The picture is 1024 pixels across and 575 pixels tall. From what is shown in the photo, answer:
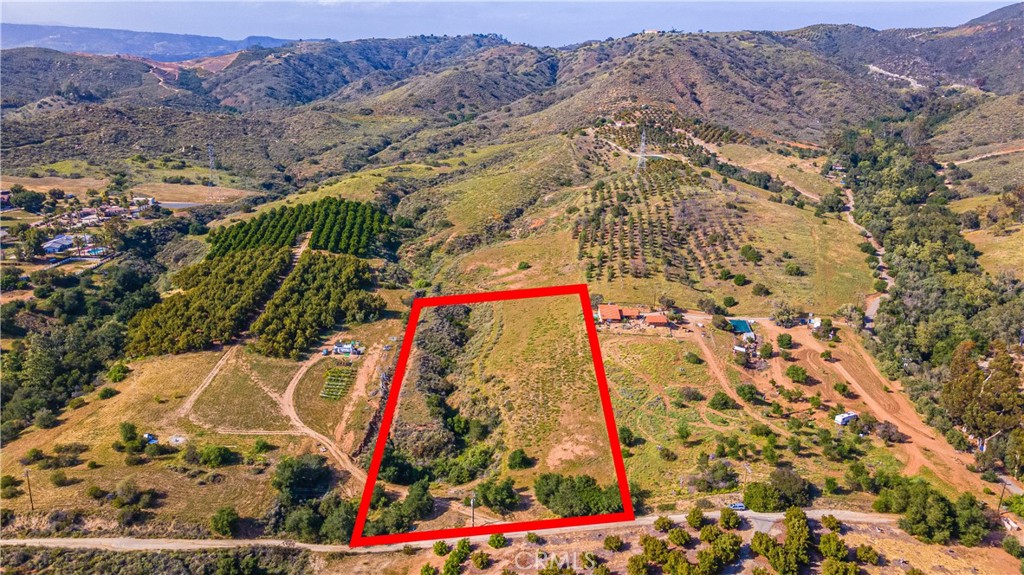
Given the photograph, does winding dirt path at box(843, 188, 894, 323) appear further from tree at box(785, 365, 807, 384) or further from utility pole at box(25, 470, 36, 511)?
utility pole at box(25, 470, 36, 511)

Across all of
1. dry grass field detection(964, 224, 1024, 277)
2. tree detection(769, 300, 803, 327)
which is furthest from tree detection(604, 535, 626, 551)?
dry grass field detection(964, 224, 1024, 277)

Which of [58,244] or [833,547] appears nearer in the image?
[833,547]

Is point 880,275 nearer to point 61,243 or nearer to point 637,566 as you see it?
point 637,566

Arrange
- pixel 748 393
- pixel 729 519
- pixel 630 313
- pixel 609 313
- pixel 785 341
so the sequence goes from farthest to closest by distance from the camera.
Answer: pixel 630 313, pixel 609 313, pixel 785 341, pixel 748 393, pixel 729 519

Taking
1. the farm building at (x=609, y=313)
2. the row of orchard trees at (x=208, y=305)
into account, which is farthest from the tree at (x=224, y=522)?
the farm building at (x=609, y=313)

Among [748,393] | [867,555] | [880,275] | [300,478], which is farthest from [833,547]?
[880,275]

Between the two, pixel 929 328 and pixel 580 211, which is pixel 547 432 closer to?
pixel 929 328

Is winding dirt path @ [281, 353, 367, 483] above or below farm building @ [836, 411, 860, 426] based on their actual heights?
below
